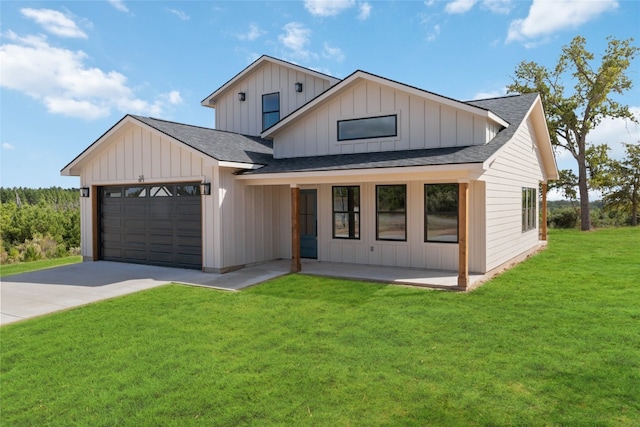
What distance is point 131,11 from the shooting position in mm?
10828

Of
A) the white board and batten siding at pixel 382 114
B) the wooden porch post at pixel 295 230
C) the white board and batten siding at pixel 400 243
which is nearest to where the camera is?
the white board and batten siding at pixel 400 243

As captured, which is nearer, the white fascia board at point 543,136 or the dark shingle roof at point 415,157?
the dark shingle roof at point 415,157

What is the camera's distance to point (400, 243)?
10.4m

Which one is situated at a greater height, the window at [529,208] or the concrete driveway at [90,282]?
the window at [529,208]

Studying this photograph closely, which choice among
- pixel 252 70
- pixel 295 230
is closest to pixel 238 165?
pixel 295 230

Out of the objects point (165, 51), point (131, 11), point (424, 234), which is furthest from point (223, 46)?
point (424, 234)

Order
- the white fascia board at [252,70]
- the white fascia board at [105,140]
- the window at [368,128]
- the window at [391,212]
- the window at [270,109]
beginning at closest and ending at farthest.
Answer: the white fascia board at [105,140]
the window at [391,212]
the window at [368,128]
the white fascia board at [252,70]
the window at [270,109]

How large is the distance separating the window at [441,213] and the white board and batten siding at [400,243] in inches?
5.0

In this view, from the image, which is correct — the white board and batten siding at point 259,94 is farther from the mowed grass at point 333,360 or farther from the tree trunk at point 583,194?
the tree trunk at point 583,194

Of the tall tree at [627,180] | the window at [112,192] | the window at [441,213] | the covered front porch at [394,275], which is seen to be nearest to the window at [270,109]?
the window at [112,192]

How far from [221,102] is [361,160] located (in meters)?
9.46

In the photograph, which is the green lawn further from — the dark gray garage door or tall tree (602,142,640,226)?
tall tree (602,142,640,226)

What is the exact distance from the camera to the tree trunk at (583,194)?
23.3 metres

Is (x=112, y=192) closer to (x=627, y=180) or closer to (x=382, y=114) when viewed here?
(x=382, y=114)
